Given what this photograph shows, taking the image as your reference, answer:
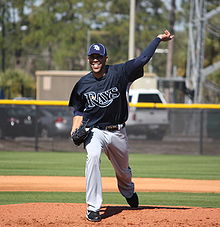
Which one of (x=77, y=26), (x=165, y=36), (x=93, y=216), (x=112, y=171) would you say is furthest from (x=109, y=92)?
(x=77, y=26)

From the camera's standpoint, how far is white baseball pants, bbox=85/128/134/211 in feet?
21.8

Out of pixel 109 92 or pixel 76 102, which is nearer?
pixel 109 92

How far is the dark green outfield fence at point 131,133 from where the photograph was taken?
1738 cm

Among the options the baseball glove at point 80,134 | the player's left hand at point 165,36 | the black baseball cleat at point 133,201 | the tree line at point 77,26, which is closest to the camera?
the baseball glove at point 80,134

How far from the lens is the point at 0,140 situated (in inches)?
685

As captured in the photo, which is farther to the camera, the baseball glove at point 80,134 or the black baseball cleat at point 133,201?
the black baseball cleat at point 133,201

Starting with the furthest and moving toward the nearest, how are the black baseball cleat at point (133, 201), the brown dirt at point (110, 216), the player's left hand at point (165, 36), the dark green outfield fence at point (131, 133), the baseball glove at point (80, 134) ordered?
the dark green outfield fence at point (131, 133) < the black baseball cleat at point (133, 201) < the player's left hand at point (165, 36) < the baseball glove at point (80, 134) < the brown dirt at point (110, 216)

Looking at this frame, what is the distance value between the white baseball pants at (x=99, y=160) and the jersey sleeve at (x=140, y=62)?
24.7 inches

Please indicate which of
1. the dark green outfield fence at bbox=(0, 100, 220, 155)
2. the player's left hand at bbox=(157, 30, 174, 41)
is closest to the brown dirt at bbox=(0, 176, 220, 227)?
the player's left hand at bbox=(157, 30, 174, 41)

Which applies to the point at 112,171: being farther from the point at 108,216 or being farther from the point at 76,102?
the point at 76,102

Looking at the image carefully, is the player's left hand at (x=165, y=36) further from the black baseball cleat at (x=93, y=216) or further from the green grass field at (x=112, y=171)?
the green grass field at (x=112, y=171)

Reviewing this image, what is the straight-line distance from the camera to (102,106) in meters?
6.79

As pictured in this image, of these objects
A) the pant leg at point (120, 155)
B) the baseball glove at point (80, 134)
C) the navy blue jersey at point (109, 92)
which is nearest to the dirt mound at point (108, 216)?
the pant leg at point (120, 155)

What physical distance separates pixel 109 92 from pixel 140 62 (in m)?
0.46
